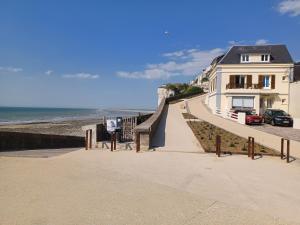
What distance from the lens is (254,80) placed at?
36281 mm

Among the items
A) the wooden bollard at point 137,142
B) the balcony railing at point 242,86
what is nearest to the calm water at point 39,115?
the balcony railing at point 242,86

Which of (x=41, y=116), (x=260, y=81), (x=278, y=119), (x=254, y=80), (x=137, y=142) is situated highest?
(x=254, y=80)

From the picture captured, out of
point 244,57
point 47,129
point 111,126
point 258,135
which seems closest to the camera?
point 111,126

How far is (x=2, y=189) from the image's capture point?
6.43 metres

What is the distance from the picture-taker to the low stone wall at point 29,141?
12984 millimetres

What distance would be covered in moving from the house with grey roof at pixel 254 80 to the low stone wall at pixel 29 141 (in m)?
22.3

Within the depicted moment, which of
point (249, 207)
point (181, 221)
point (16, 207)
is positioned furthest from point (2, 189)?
point (249, 207)

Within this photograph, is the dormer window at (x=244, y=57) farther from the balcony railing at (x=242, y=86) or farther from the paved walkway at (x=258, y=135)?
the paved walkway at (x=258, y=135)

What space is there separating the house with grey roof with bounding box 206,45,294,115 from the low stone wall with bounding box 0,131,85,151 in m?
22.3

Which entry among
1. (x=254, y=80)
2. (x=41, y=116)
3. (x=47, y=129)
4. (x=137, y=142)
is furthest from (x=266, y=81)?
(x=41, y=116)

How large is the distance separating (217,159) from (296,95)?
25.8 meters

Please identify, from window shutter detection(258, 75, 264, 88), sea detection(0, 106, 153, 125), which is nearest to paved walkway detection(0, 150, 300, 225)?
window shutter detection(258, 75, 264, 88)

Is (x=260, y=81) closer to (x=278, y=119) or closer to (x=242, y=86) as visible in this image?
(x=242, y=86)

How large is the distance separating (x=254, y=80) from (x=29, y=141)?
1170 inches
